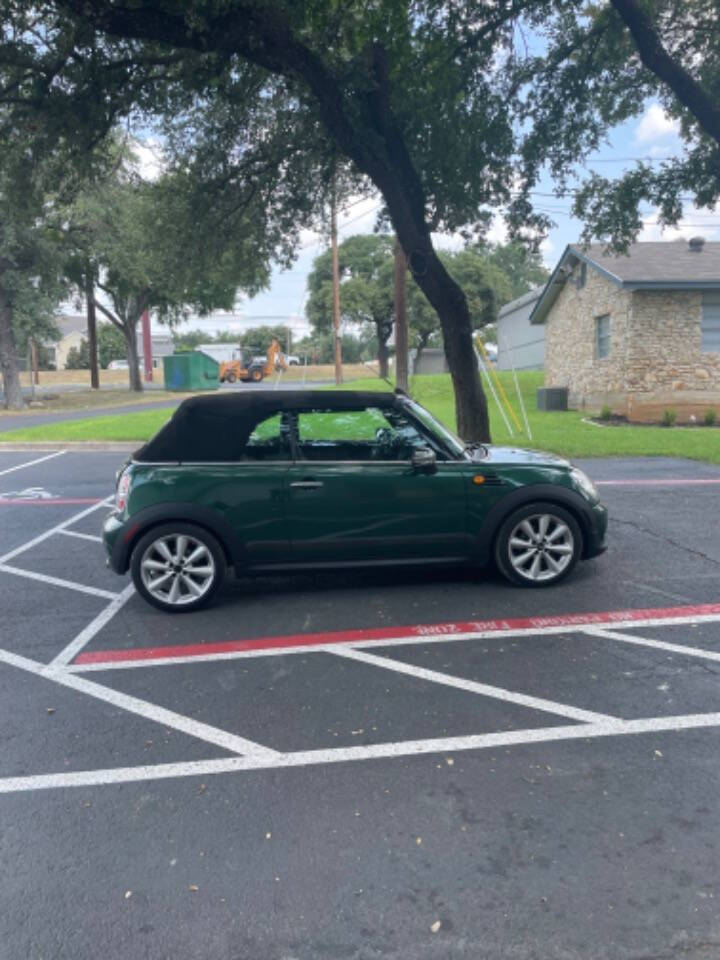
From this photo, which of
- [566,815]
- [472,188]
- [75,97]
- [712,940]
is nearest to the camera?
[712,940]

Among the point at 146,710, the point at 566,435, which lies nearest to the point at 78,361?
the point at 566,435

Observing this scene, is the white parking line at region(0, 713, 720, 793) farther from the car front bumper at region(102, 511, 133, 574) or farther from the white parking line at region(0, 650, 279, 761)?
the car front bumper at region(102, 511, 133, 574)

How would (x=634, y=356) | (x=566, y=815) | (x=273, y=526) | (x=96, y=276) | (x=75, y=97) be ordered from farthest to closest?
(x=96, y=276) → (x=634, y=356) → (x=75, y=97) → (x=273, y=526) → (x=566, y=815)

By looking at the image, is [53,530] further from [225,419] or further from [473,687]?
[473,687]

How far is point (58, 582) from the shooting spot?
6.44m

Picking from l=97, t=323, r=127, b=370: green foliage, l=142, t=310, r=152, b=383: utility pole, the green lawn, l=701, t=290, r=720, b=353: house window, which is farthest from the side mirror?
l=97, t=323, r=127, b=370: green foliage

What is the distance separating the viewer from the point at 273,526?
5.51m

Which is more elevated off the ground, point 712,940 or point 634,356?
point 634,356

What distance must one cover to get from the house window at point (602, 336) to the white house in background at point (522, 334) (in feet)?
42.3

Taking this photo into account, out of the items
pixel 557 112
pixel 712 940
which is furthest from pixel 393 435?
pixel 557 112

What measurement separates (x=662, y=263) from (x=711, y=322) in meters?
2.21

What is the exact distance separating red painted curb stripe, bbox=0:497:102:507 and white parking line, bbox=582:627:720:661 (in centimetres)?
739

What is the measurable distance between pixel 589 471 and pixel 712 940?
10.0 m

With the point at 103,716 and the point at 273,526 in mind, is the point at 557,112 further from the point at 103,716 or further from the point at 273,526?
the point at 103,716
